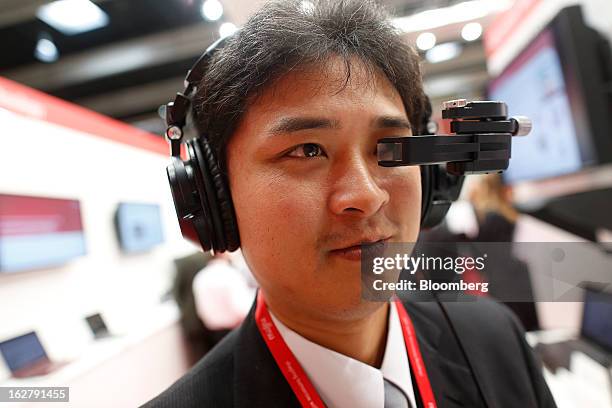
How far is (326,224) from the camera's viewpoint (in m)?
0.57

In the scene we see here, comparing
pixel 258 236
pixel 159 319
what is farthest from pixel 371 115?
pixel 159 319

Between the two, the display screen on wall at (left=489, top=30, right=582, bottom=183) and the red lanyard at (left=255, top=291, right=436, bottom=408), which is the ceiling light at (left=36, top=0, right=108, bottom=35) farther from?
the display screen on wall at (left=489, top=30, right=582, bottom=183)

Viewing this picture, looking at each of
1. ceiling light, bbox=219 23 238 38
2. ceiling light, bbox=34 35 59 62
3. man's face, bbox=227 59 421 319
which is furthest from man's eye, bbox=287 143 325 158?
ceiling light, bbox=34 35 59 62

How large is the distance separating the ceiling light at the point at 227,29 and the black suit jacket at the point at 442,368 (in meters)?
0.58

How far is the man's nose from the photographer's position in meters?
0.54

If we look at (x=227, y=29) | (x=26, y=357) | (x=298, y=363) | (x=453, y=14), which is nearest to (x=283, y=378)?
(x=298, y=363)

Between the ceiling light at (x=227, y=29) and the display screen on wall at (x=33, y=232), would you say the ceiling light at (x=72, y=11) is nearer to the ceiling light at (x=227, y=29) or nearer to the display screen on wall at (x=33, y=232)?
the ceiling light at (x=227, y=29)

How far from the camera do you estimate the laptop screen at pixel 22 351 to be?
0.58 m

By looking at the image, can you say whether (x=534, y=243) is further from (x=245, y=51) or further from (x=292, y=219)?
(x=245, y=51)

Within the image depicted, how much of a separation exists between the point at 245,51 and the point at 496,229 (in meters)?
0.58

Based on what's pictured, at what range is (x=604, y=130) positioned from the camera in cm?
108

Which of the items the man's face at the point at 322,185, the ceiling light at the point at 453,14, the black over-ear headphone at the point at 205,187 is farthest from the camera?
the ceiling light at the point at 453,14

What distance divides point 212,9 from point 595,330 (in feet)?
3.13

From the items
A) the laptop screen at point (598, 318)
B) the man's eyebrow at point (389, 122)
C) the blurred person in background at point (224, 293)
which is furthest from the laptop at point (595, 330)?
the blurred person in background at point (224, 293)
